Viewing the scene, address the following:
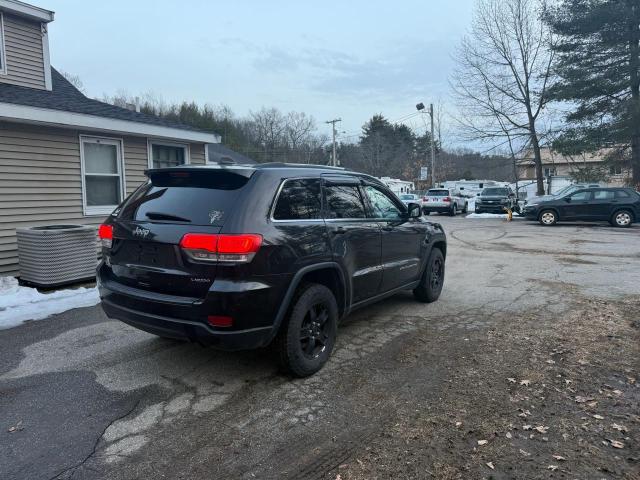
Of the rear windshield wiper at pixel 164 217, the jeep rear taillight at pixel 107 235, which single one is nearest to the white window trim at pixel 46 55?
the jeep rear taillight at pixel 107 235

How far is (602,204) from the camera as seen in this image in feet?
62.5

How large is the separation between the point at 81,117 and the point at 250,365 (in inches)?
250

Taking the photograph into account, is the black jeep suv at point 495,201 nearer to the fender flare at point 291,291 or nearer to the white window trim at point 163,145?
the white window trim at point 163,145

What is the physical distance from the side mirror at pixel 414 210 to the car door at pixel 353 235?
95 cm

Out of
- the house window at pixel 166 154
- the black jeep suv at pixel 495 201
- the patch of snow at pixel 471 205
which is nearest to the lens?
the house window at pixel 166 154

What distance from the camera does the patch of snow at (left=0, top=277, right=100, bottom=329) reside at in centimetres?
573

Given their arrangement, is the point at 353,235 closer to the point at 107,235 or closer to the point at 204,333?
the point at 204,333

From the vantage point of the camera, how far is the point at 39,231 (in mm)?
7074

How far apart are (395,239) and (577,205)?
1751 cm

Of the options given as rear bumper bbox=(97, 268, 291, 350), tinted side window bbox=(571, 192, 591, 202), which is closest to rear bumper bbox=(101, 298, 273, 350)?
rear bumper bbox=(97, 268, 291, 350)

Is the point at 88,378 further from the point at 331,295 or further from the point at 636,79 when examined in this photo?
the point at 636,79

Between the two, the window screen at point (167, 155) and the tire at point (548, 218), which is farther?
the tire at point (548, 218)

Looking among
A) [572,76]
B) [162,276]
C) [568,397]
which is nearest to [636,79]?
[572,76]

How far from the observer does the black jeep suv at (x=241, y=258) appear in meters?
3.29
